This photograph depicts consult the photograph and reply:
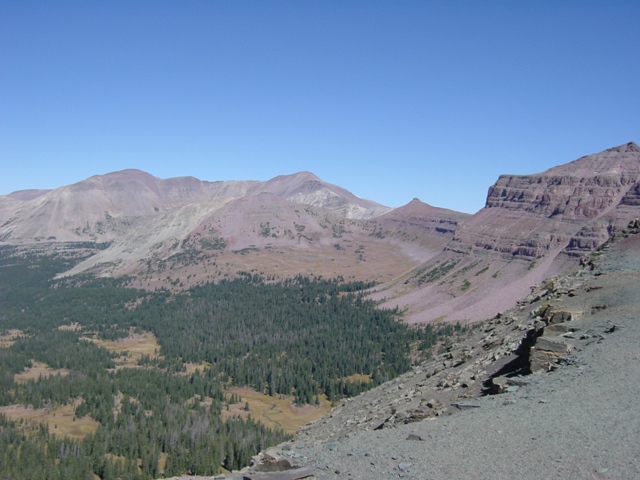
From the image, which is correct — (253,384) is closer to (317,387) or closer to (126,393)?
(317,387)

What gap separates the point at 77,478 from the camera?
54.9 meters

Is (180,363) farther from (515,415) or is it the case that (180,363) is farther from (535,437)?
(535,437)

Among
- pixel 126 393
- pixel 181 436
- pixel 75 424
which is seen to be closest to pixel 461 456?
pixel 181 436

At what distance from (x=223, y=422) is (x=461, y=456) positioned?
61.4 meters

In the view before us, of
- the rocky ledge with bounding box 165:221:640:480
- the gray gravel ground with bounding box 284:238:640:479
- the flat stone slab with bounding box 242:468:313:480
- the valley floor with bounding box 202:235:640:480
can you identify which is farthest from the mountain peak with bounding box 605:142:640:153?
the flat stone slab with bounding box 242:468:313:480

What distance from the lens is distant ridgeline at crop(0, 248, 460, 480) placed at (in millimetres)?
63156

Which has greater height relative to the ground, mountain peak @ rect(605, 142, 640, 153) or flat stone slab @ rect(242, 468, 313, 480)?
mountain peak @ rect(605, 142, 640, 153)

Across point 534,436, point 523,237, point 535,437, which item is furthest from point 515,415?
point 523,237

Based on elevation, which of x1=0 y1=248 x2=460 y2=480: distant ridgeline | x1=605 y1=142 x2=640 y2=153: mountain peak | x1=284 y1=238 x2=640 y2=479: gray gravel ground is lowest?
x1=0 y1=248 x2=460 y2=480: distant ridgeline

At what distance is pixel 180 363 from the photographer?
352ft

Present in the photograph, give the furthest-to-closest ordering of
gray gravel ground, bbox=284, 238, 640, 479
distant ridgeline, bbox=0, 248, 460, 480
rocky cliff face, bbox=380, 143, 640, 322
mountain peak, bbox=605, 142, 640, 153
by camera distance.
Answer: mountain peak, bbox=605, 142, 640, 153 < rocky cliff face, bbox=380, 143, 640, 322 < distant ridgeline, bbox=0, 248, 460, 480 < gray gravel ground, bbox=284, 238, 640, 479

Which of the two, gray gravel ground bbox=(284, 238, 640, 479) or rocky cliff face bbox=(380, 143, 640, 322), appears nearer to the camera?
gray gravel ground bbox=(284, 238, 640, 479)

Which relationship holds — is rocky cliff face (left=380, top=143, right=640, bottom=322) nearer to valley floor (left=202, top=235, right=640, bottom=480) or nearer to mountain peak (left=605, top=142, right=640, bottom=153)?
mountain peak (left=605, top=142, right=640, bottom=153)

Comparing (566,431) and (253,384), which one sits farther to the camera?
(253,384)
